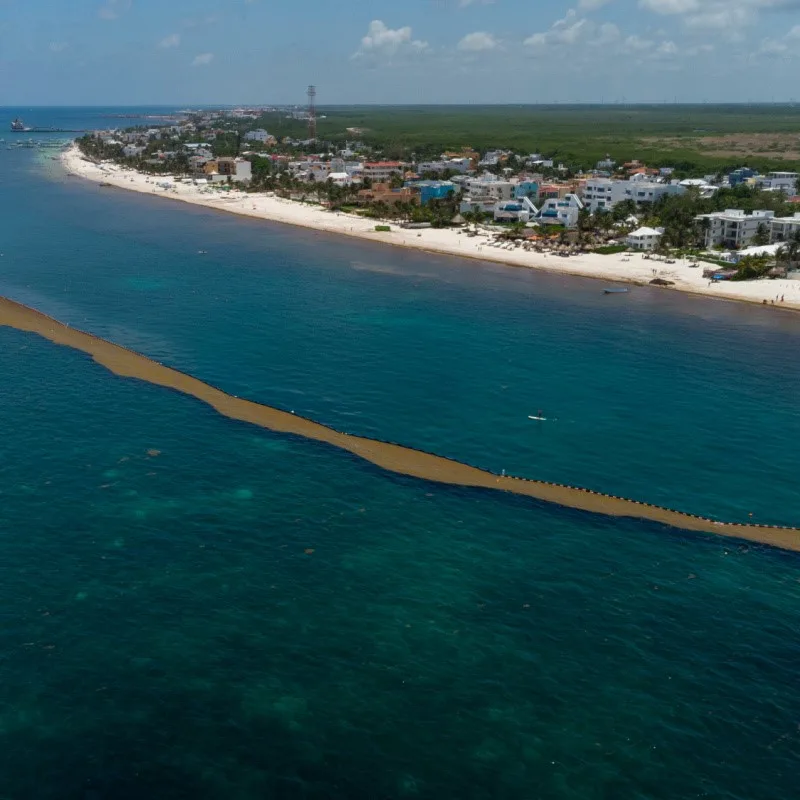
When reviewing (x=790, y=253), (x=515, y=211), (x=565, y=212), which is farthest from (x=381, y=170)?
(x=790, y=253)

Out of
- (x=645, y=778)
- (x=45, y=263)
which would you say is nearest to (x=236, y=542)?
(x=645, y=778)

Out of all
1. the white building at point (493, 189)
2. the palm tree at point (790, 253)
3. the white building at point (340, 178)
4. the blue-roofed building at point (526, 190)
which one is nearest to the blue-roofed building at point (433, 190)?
the white building at point (493, 189)

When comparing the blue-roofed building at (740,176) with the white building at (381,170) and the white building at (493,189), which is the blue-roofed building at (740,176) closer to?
the white building at (493,189)

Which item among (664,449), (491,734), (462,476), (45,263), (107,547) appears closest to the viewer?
(491,734)

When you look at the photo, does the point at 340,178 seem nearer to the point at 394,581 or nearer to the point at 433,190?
the point at 433,190

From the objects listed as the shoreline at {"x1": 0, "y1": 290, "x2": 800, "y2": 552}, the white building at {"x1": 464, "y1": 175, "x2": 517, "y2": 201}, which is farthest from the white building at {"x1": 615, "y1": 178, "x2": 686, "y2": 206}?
the shoreline at {"x1": 0, "y1": 290, "x2": 800, "y2": 552}

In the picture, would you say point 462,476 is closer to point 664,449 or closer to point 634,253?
point 664,449

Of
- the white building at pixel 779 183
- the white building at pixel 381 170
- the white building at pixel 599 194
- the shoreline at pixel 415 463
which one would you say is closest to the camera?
the shoreline at pixel 415 463
